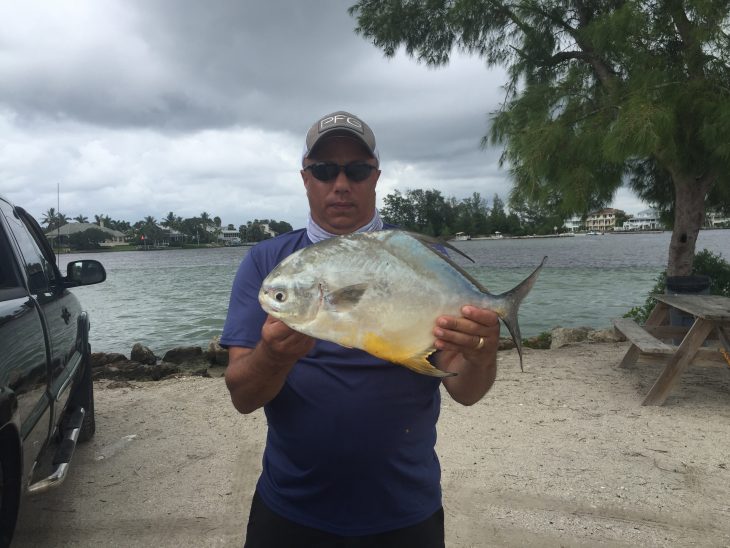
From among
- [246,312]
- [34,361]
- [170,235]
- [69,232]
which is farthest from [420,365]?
[170,235]

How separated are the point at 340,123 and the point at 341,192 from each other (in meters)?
0.25

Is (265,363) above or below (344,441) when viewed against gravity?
above

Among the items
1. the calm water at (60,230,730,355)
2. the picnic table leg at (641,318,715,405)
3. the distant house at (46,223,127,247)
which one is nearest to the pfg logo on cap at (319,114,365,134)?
the distant house at (46,223,127,247)

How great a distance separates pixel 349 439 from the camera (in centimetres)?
166

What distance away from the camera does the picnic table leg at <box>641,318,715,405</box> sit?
5117mm

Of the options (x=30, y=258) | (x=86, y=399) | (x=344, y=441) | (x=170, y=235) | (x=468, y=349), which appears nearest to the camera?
(x=468, y=349)

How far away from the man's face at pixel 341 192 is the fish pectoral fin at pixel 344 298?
0.50 meters

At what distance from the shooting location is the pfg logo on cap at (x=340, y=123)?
1876 mm

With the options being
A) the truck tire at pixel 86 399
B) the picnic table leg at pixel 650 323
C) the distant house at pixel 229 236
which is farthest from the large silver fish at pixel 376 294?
the distant house at pixel 229 236

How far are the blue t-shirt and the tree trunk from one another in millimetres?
8219

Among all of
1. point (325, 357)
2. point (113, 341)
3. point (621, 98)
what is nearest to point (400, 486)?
point (325, 357)

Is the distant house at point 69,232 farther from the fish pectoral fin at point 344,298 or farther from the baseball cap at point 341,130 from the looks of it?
the fish pectoral fin at point 344,298

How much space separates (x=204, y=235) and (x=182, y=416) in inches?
4774

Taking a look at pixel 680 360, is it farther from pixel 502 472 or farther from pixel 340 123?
pixel 340 123
